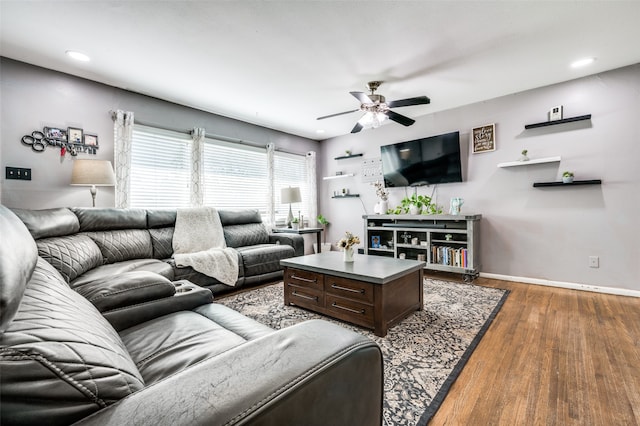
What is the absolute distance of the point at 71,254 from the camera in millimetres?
2285

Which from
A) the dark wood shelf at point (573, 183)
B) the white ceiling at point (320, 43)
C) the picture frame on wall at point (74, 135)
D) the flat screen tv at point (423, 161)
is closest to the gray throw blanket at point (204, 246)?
the picture frame on wall at point (74, 135)

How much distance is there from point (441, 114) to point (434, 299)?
9.55 feet

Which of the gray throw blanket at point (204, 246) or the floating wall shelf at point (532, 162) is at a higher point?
the floating wall shelf at point (532, 162)

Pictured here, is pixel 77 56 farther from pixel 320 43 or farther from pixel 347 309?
pixel 347 309

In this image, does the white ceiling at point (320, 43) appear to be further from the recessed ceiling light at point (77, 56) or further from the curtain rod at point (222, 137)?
the curtain rod at point (222, 137)

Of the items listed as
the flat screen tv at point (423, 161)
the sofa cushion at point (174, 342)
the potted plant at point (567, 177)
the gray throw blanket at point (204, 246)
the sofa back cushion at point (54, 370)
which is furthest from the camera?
the flat screen tv at point (423, 161)

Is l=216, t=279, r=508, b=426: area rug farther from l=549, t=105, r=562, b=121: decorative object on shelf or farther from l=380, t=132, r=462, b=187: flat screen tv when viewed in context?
l=549, t=105, r=562, b=121: decorative object on shelf

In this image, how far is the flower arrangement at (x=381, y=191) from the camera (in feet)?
16.3

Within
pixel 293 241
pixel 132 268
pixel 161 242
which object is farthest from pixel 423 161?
pixel 132 268

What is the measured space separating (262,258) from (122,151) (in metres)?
2.12

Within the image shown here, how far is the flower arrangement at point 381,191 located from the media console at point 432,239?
0.42 meters

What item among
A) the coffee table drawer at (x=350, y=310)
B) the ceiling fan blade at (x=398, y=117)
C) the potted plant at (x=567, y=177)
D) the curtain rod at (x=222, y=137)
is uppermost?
the curtain rod at (x=222, y=137)

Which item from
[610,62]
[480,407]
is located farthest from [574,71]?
[480,407]

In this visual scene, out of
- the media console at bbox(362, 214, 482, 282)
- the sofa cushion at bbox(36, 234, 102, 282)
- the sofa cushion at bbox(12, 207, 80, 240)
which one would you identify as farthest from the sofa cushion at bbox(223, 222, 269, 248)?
the media console at bbox(362, 214, 482, 282)
